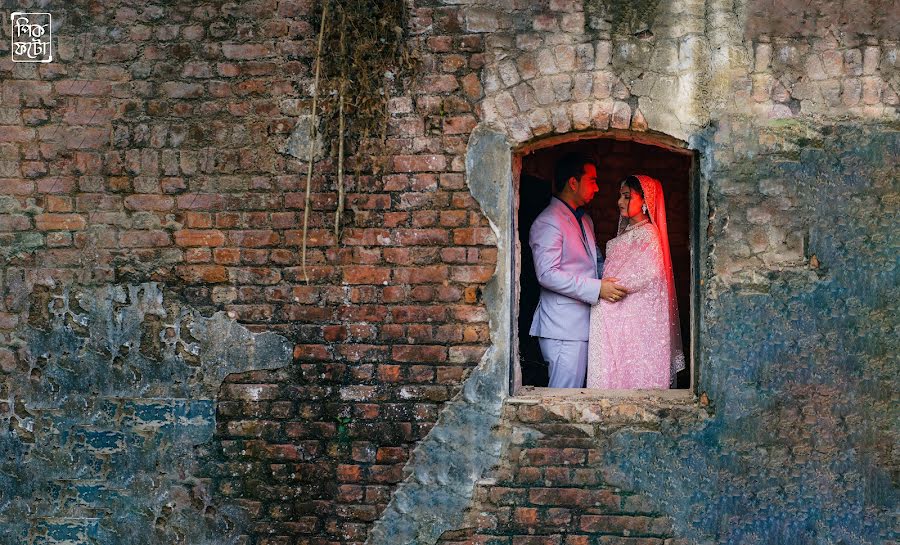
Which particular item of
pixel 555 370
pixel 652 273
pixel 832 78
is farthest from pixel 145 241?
pixel 832 78

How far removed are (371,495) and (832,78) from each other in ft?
9.04

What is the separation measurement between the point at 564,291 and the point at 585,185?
26.8 inches

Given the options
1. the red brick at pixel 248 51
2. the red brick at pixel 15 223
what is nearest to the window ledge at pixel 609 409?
the red brick at pixel 248 51

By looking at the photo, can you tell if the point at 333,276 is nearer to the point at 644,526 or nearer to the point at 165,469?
the point at 165,469

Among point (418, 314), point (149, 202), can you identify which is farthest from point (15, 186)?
point (418, 314)

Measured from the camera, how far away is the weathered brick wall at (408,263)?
3658mm

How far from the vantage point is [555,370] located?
14.3ft

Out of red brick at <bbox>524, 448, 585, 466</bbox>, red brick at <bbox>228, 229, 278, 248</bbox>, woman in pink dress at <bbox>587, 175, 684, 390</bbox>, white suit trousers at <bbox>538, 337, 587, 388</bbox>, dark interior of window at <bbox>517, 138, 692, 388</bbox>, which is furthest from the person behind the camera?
dark interior of window at <bbox>517, 138, 692, 388</bbox>

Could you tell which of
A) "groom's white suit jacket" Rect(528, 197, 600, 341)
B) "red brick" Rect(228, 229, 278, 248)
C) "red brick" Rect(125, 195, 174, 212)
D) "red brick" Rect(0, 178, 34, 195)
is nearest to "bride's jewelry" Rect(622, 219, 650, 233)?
"groom's white suit jacket" Rect(528, 197, 600, 341)

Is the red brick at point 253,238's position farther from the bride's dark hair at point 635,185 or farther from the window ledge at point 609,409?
the bride's dark hair at point 635,185

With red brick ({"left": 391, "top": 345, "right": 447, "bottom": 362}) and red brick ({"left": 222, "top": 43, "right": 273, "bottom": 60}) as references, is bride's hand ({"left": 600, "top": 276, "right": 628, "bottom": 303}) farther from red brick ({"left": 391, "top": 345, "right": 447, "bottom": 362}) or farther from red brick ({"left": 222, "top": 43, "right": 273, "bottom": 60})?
red brick ({"left": 222, "top": 43, "right": 273, "bottom": 60})

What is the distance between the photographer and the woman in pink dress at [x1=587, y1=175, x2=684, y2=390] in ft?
13.8

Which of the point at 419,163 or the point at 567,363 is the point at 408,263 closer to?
the point at 419,163

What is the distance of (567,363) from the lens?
4.34 meters
